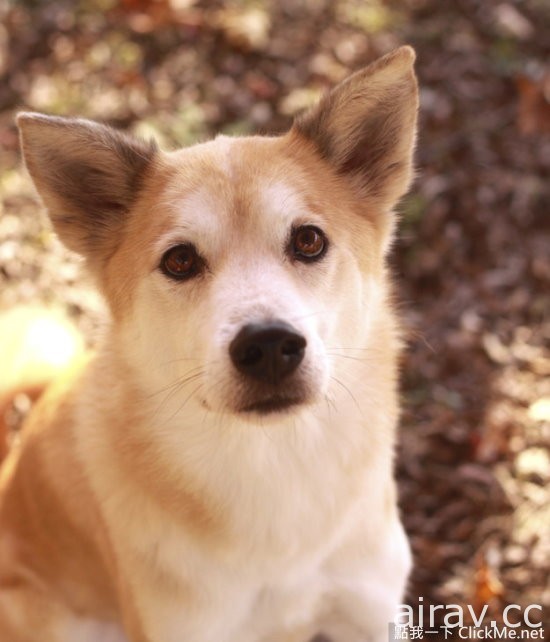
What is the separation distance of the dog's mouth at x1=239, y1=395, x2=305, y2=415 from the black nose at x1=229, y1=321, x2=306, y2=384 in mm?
79

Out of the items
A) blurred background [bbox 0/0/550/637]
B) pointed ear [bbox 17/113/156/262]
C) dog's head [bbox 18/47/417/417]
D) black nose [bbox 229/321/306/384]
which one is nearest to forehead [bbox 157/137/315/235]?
dog's head [bbox 18/47/417/417]

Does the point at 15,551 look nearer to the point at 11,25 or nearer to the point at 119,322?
the point at 119,322

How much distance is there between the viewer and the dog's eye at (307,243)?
2305mm

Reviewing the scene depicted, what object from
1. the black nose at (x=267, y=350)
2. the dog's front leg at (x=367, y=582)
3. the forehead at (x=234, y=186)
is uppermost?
the forehead at (x=234, y=186)

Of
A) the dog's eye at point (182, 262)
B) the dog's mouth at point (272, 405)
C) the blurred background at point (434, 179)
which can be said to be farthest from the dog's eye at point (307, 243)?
the blurred background at point (434, 179)

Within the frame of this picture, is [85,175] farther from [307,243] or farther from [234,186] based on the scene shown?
[307,243]

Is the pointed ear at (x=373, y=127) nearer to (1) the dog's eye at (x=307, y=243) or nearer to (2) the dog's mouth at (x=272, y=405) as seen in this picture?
(1) the dog's eye at (x=307, y=243)

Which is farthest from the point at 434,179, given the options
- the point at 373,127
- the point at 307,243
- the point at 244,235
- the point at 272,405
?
the point at 272,405

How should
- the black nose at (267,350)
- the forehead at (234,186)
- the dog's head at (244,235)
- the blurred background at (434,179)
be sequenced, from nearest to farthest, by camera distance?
the black nose at (267,350), the dog's head at (244,235), the forehead at (234,186), the blurred background at (434,179)

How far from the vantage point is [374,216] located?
8.45ft

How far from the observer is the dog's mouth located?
2.16 metres

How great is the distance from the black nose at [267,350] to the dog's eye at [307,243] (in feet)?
1.10

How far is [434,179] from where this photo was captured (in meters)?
4.47

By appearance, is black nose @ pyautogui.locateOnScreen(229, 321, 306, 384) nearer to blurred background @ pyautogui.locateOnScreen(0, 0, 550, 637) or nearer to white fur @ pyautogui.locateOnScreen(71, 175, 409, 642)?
white fur @ pyautogui.locateOnScreen(71, 175, 409, 642)
